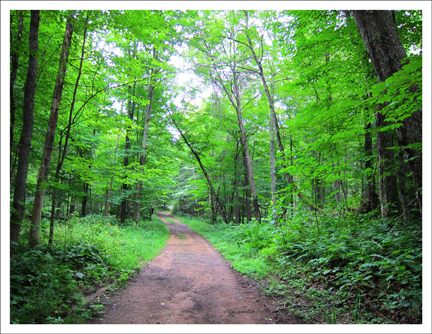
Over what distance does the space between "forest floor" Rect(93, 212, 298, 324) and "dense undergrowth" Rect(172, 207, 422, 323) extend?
388 millimetres

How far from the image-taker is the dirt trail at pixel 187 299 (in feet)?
11.0

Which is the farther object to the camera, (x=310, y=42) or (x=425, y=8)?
(x=310, y=42)

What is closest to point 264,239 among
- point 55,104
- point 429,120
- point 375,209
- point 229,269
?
point 229,269

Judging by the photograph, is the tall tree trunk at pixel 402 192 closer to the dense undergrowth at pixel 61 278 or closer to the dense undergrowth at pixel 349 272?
the dense undergrowth at pixel 349 272

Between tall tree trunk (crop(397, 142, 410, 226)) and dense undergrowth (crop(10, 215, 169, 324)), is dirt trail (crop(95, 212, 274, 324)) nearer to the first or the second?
dense undergrowth (crop(10, 215, 169, 324))

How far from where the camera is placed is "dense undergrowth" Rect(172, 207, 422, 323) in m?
2.89

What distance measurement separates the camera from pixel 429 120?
9.52 ft

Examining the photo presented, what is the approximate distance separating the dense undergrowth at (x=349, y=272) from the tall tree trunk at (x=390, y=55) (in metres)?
0.91

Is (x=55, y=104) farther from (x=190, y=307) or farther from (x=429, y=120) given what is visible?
(x=429, y=120)

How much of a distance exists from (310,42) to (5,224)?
7019mm

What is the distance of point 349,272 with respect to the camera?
12.2ft

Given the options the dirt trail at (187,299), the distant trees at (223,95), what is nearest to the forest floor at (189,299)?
the dirt trail at (187,299)

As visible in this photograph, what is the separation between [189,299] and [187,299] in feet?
0.12

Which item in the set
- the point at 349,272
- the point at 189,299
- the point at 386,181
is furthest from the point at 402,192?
the point at 189,299
